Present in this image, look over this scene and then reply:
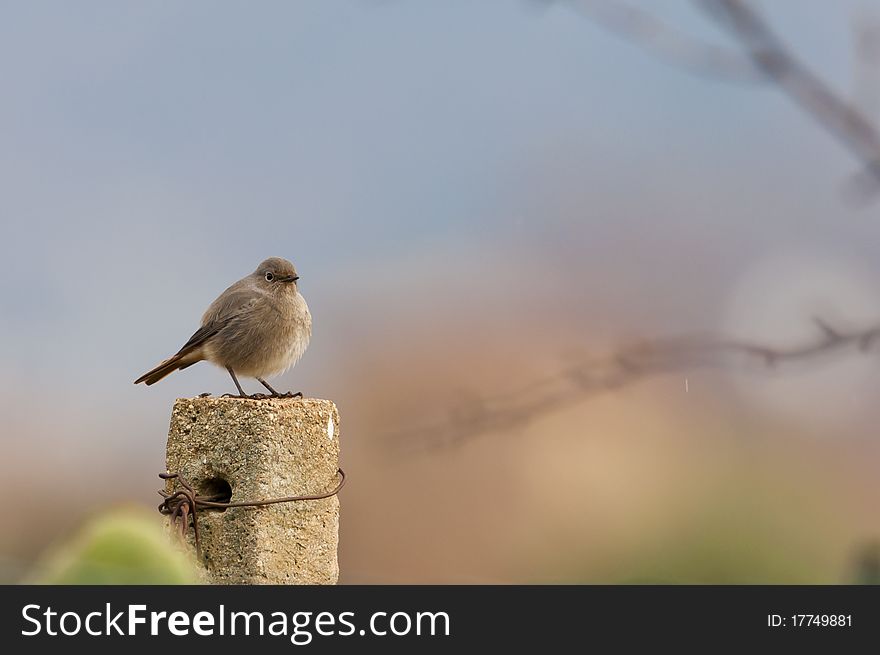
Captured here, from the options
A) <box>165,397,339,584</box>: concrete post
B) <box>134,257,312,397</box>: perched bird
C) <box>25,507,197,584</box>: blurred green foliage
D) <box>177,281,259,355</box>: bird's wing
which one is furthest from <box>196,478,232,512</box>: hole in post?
<box>25,507,197,584</box>: blurred green foliage

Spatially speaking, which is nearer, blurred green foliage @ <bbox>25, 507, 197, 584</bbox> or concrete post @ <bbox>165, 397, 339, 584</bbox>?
blurred green foliage @ <bbox>25, 507, 197, 584</bbox>

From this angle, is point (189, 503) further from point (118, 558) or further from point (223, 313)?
point (118, 558)

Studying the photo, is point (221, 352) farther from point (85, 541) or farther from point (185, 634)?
point (85, 541)

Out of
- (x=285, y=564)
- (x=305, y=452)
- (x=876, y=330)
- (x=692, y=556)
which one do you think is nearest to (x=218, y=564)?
(x=285, y=564)

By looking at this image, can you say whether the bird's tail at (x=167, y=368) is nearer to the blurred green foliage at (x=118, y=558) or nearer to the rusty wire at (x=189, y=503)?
the rusty wire at (x=189, y=503)

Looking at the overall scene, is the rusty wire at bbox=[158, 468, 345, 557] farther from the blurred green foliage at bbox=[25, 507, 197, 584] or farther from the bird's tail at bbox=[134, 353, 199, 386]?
the blurred green foliage at bbox=[25, 507, 197, 584]

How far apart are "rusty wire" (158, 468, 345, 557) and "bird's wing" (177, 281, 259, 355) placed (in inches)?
27.1

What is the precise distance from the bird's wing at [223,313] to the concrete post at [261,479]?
558mm

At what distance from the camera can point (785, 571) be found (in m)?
3.04

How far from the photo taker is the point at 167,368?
3389mm

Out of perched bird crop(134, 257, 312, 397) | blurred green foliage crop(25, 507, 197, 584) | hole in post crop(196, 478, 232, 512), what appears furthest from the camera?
perched bird crop(134, 257, 312, 397)

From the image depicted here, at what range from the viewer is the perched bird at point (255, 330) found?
128 inches

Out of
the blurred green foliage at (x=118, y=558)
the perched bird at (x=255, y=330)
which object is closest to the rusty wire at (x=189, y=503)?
the perched bird at (x=255, y=330)

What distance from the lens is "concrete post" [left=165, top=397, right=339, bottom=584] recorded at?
8.64 feet
